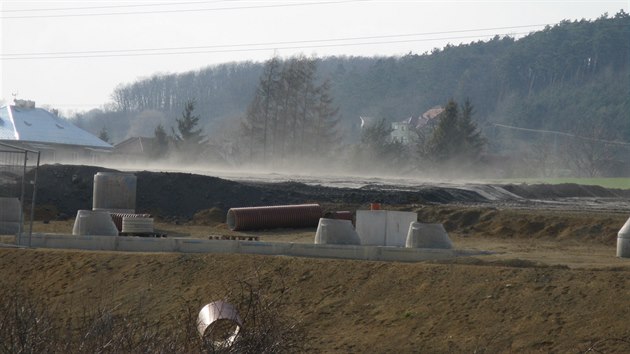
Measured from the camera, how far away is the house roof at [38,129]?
294 ft

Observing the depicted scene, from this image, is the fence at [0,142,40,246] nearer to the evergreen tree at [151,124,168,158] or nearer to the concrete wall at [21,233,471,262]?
the concrete wall at [21,233,471,262]

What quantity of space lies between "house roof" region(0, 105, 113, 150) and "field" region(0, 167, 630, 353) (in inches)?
2514

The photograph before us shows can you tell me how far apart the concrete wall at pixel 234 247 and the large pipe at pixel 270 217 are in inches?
258

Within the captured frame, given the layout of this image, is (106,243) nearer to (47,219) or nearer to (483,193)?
(47,219)

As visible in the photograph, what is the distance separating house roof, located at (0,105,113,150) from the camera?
89.7 metres

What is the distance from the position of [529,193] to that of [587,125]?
337ft

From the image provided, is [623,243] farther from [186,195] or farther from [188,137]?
[188,137]

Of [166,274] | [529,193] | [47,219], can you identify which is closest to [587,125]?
[529,193]

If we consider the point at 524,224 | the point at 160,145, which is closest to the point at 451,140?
the point at 160,145

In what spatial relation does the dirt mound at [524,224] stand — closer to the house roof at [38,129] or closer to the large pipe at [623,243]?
the large pipe at [623,243]

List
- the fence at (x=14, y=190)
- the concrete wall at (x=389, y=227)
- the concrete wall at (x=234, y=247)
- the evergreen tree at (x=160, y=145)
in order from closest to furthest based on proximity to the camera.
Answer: the concrete wall at (x=234, y=247), the fence at (x=14, y=190), the concrete wall at (x=389, y=227), the evergreen tree at (x=160, y=145)

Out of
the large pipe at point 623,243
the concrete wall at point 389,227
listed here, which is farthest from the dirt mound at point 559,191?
the large pipe at point 623,243

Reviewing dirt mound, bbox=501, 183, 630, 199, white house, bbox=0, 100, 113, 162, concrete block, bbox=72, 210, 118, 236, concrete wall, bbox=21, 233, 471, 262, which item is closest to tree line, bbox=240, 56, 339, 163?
white house, bbox=0, 100, 113, 162

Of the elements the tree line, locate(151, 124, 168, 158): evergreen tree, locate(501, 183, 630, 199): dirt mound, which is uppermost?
the tree line
